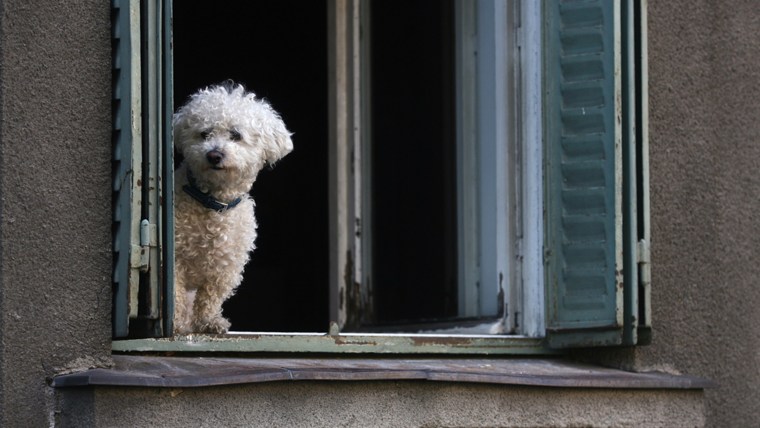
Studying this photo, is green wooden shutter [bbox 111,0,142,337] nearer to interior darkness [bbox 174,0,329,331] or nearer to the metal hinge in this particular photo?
the metal hinge

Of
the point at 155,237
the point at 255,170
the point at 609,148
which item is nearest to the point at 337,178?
the point at 255,170

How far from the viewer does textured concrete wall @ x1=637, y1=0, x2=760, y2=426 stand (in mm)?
5629

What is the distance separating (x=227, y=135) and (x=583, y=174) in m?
1.43

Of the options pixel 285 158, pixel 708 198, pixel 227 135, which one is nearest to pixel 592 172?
pixel 708 198

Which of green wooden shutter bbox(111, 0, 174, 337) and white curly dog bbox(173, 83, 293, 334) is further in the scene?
white curly dog bbox(173, 83, 293, 334)

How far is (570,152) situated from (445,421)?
1.19 meters

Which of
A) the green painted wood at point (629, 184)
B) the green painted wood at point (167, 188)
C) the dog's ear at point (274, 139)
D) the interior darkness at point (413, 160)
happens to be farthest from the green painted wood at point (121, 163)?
the interior darkness at point (413, 160)

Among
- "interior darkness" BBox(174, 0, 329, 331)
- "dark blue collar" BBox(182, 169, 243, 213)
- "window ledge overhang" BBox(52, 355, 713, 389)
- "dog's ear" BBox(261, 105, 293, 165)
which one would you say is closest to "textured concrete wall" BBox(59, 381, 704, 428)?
"window ledge overhang" BBox(52, 355, 713, 389)

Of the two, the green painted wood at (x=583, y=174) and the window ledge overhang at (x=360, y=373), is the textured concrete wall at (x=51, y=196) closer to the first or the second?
the window ledge overhang at (x=360, y=373)

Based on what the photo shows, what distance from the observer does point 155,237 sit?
4.51 metres

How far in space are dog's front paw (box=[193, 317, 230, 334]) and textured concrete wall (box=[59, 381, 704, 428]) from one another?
70 cm

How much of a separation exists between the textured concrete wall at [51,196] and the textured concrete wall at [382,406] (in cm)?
19

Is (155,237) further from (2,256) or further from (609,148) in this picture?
(609,148)

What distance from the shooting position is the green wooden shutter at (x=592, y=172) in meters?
5.29
